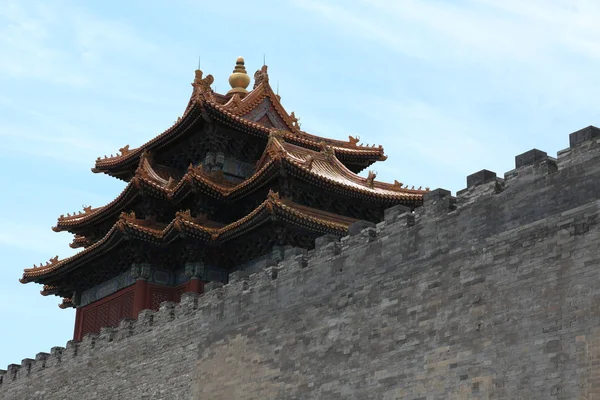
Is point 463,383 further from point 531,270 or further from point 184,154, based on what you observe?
point 184,154

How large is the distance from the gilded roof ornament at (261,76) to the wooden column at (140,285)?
8.93 m

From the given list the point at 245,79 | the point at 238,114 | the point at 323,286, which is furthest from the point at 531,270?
the point at 245,79

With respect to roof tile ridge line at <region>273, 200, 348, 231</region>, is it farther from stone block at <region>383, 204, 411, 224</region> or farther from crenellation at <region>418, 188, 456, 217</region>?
crenellation at <region>418, 188, 456, 217</region>

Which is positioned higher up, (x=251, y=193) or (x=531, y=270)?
(x=251, y=193)

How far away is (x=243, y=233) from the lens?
34.3 metres

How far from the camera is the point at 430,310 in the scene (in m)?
22.3

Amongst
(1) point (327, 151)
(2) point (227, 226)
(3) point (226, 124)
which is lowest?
(2) point (227, 226)

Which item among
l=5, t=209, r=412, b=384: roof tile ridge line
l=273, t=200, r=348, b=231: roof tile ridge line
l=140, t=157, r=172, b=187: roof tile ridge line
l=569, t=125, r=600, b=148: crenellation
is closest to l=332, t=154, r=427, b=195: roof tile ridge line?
l=273, t=200, r=348, b=231: roof tile ridge line

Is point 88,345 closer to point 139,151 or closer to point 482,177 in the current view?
point 139,151

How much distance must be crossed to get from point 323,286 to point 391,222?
2507 millimetres

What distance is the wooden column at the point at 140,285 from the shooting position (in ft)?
119

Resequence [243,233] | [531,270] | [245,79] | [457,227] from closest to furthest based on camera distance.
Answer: [531,270] < [457,227] < [243,233] < [245,79]

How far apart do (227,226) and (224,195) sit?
1710 mm

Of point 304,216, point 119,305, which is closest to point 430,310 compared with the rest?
point 304,216
